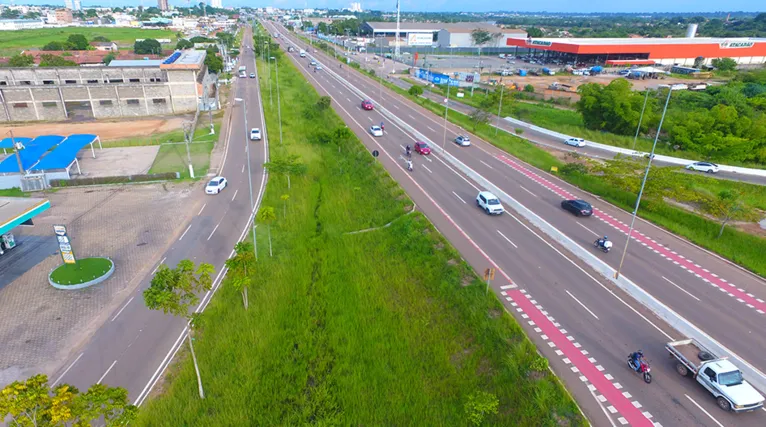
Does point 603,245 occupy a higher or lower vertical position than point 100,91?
lower

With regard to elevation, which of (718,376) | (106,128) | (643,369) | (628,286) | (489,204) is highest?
(718,376)

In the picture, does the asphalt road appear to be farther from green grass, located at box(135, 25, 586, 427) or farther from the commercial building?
the commercial building

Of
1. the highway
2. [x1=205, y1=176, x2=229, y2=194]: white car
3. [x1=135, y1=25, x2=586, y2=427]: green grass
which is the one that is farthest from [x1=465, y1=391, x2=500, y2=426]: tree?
[x1=205, y1=176, x2=229, y2=194]: white car

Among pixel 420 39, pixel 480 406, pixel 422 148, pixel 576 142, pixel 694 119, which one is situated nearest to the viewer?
pixel 480 406

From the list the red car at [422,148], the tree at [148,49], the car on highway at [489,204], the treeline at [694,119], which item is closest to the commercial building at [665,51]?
the treeline at [694,119]

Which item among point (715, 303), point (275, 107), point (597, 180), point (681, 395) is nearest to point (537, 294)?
point (681, 395)

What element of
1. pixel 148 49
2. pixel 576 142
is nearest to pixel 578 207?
pixel 576 142

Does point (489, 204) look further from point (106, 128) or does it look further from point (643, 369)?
point (106, 128)
